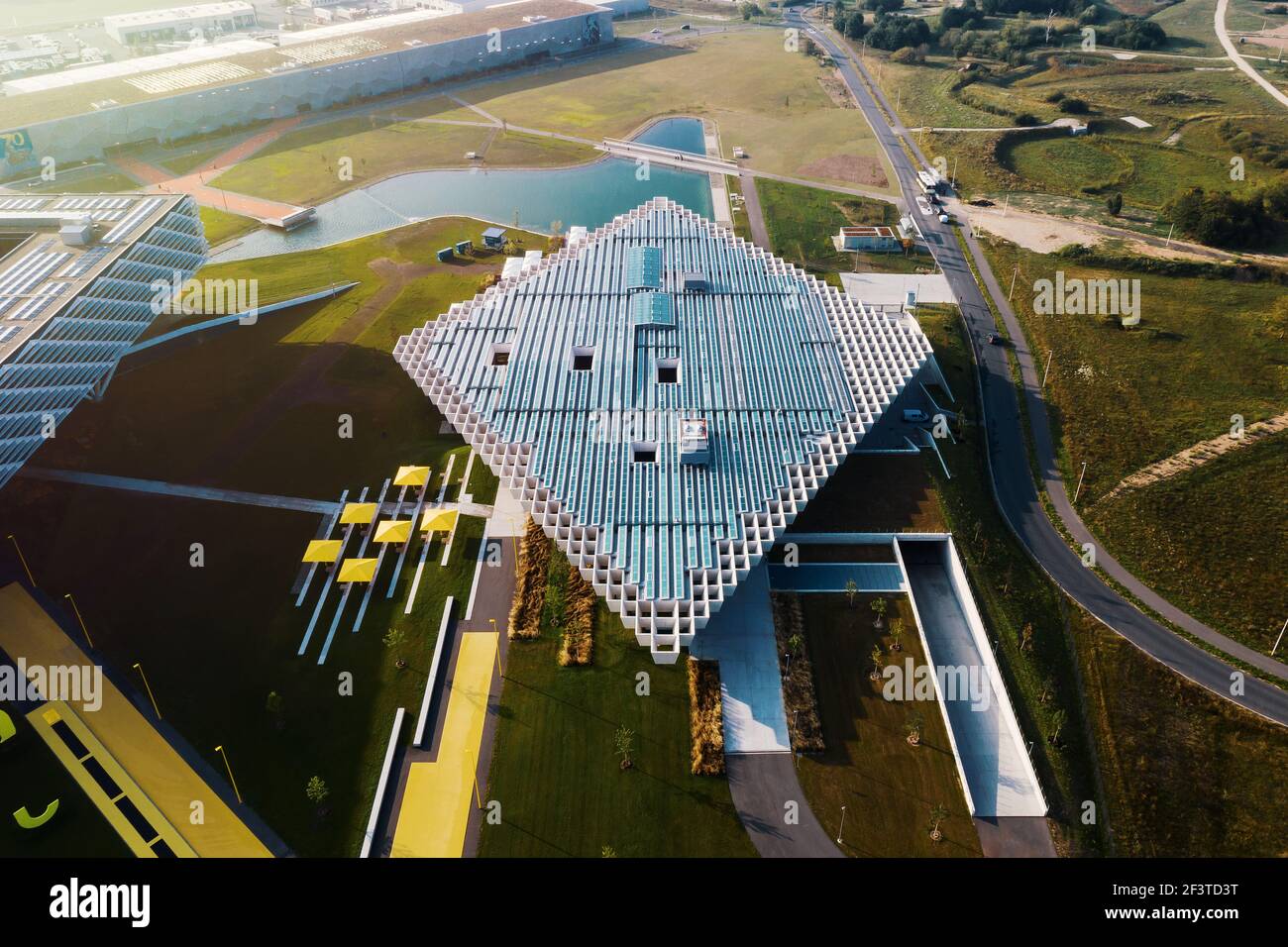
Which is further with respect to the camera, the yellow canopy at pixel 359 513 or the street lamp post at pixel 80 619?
the yellow canopy at pixel 359 513

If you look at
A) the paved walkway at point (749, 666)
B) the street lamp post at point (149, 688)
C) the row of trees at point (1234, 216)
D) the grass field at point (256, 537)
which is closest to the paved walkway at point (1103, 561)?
the paved walkway at point (749, 666)

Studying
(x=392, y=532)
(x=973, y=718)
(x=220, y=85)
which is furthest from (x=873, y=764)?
(x=220, y=85)

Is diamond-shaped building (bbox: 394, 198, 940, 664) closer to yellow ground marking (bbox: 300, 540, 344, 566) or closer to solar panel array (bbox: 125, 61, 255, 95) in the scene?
yellow ground marking (bbox: 300, 540, 344, 566)

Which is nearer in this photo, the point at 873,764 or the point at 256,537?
the point at 873,764

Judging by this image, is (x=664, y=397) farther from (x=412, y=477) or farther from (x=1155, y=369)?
(x=1155, y=369)

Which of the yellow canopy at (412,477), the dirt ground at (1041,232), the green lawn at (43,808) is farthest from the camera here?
the dirt ground at (1041,232)

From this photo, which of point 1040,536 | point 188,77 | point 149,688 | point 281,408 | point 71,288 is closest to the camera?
point 149,688

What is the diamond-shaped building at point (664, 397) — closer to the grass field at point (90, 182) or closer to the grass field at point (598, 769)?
the grass field at point (598, 769)
